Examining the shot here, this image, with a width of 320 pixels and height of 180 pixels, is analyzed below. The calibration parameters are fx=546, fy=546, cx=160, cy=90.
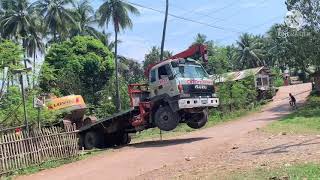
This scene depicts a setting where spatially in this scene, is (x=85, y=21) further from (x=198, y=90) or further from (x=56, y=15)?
(x=198, y=90)

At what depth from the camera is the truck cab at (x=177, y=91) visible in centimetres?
2095

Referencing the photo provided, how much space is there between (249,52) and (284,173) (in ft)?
288

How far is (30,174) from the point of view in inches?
656

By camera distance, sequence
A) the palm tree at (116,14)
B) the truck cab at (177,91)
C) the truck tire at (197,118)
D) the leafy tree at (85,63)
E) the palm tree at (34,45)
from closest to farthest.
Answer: the truck cab at (177,91) < the truck tire at (197,118) < the leafy tree at (85,63) < the palm tree at (116,14) < the palm tree at (34,45)

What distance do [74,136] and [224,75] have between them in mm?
26662

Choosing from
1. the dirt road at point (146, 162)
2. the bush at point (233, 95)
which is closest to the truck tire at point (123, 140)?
the dirt road at point (146, 162)

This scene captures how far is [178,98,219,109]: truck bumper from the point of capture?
20.7 meters

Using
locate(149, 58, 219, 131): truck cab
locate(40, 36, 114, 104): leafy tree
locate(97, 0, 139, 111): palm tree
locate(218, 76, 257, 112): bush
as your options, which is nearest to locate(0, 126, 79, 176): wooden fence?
locate(149, 58, 219, 131): truck cab

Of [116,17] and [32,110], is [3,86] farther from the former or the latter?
[116,17]

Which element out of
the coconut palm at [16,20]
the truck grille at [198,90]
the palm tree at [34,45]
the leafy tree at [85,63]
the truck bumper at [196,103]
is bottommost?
the truck bumper at [196,103]

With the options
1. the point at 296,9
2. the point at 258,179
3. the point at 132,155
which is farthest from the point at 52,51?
the point at 258,179

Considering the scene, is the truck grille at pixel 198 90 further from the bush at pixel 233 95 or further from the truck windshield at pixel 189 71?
the bush at pixel 233 95

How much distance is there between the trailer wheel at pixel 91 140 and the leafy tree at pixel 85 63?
2415 centimetres

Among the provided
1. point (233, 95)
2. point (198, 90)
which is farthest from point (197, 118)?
point (233, 95)
